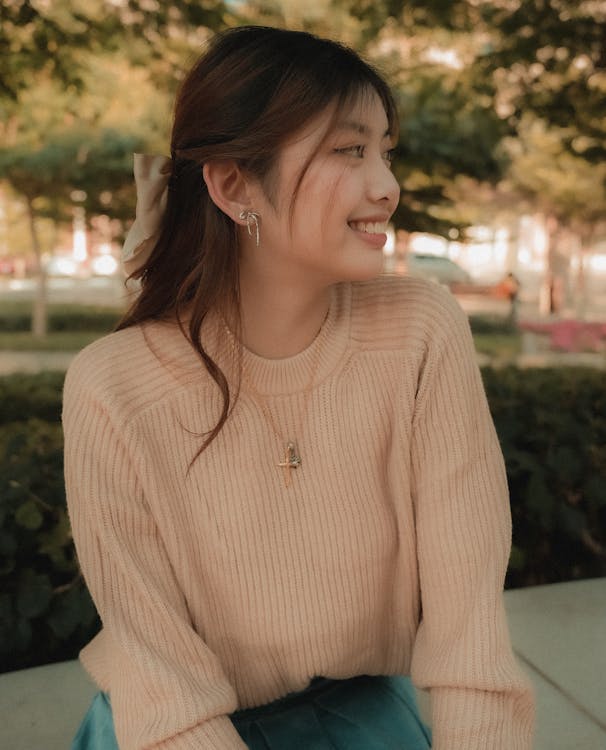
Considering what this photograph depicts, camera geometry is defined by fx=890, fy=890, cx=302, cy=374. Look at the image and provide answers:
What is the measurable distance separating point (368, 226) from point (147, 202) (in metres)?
0.41

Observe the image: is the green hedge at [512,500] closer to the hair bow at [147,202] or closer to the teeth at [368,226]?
the hair bow at [147,202]

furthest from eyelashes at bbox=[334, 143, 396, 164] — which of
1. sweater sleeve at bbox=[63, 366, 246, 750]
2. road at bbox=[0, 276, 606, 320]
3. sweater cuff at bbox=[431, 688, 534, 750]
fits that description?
road at bbox=[0, 276, 606, 320]

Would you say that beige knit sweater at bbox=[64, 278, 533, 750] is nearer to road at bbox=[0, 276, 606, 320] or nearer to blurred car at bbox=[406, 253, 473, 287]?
road at bbox=[0, 276, 606, 320]

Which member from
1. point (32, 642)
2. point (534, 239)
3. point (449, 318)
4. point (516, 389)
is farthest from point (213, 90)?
point (534, 239)

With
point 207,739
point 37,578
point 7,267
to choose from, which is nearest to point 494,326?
point 37,578

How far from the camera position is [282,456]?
153 centimetres

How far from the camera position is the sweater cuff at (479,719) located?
55.9 inches

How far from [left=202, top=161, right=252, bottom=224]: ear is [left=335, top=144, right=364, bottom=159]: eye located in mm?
170

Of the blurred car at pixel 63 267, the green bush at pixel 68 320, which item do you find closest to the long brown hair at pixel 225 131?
the green bush at pixel 68 320

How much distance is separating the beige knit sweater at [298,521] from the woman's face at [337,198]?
18cm

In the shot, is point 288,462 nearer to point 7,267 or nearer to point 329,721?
point 329,721

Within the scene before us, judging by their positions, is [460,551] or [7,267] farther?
[7,267]

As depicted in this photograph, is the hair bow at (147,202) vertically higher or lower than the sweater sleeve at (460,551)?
higher

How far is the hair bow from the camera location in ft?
5.28
